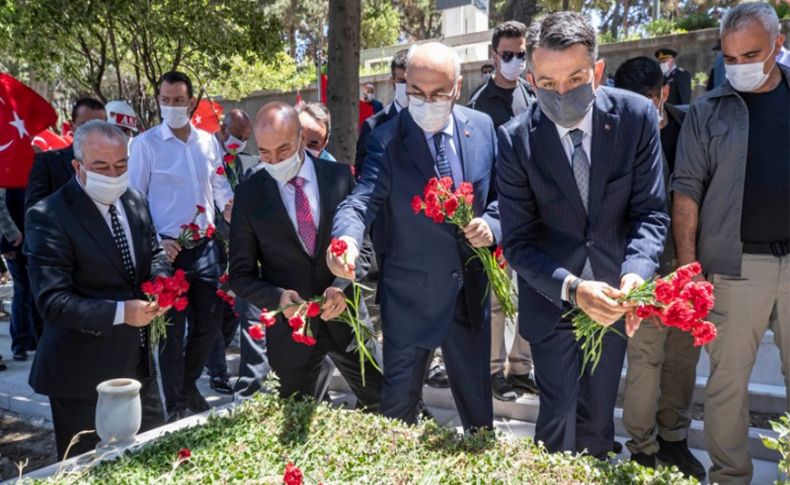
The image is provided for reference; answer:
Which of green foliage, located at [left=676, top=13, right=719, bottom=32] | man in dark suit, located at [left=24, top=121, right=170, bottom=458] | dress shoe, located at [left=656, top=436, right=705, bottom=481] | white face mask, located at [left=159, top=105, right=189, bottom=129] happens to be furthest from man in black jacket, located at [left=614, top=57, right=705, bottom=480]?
green foliage, located at [left=676, top=13, right=719, bottom=32]

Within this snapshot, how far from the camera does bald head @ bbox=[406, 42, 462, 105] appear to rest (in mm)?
3355

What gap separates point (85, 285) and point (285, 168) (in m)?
1.16

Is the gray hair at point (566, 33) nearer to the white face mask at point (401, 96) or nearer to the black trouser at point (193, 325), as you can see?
the white face mask at point (401, 96)

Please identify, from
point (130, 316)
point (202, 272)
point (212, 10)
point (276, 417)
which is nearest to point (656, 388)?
point (276, 417)

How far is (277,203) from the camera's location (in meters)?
3.63

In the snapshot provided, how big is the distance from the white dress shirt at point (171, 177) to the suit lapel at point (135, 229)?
1.42 meters

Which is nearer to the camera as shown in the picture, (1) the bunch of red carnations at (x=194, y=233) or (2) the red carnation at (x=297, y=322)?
(2) the red carnation at (x=297, y=322)

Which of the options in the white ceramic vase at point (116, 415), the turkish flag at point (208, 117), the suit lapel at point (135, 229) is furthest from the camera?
the turkish flag at point (208, 117)

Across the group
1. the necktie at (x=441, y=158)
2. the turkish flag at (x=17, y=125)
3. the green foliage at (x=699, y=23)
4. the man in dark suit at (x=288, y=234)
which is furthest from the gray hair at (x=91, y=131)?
the green foliage at (x=699, y=23)

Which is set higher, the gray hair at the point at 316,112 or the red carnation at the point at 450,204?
the gray hair at the point at 316,112

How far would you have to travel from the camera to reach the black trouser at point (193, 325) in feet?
17.0

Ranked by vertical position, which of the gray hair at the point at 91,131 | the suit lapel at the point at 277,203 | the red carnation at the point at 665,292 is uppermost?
the gray hair at the point at 91,131

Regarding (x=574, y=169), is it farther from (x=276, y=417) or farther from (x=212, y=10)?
(x=212, y=10)

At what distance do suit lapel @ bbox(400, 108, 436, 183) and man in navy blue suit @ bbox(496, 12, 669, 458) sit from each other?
Result: 18.6 inches
